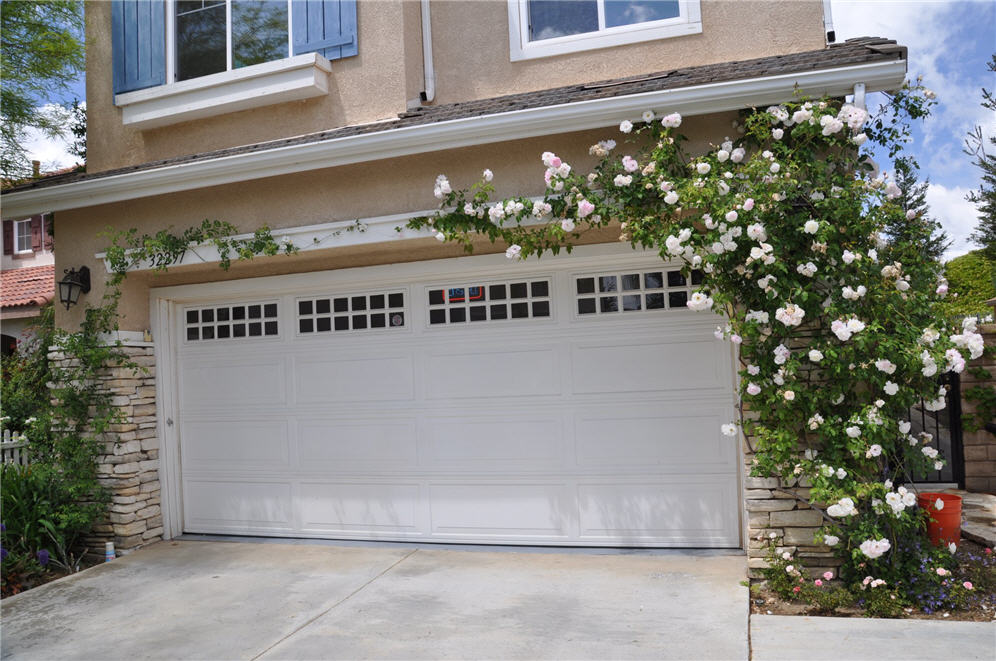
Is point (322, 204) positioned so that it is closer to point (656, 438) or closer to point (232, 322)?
point (232, 322)

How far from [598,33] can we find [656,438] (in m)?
3.39

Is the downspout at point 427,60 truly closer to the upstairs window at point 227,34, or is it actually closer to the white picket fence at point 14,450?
the upstairs window at point 227,34

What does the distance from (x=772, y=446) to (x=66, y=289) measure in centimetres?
623

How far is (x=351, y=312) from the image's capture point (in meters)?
6.70

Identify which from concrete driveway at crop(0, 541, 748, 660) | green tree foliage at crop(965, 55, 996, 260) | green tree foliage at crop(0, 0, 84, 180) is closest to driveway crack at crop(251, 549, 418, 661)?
concrete driveway at crop(0, 541, 748, 660)

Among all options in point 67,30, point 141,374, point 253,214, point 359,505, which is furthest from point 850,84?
point 67,30

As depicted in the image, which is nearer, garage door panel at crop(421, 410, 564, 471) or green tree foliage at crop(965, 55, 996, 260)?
garage door panel at crop(421, 410, 564, 471)

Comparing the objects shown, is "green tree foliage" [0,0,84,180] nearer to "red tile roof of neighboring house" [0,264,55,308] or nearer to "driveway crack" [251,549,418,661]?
"driveway crack" [251,549,418,661]

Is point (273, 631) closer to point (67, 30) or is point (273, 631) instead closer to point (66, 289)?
point (66, 289)

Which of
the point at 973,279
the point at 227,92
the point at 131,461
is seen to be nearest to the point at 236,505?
the point at 131,461

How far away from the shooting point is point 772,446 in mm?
4617

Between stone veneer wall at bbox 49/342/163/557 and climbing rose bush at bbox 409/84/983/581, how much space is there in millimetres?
4477

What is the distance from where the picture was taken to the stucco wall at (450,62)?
5668mm

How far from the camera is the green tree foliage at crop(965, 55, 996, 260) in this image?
19.4 metres
